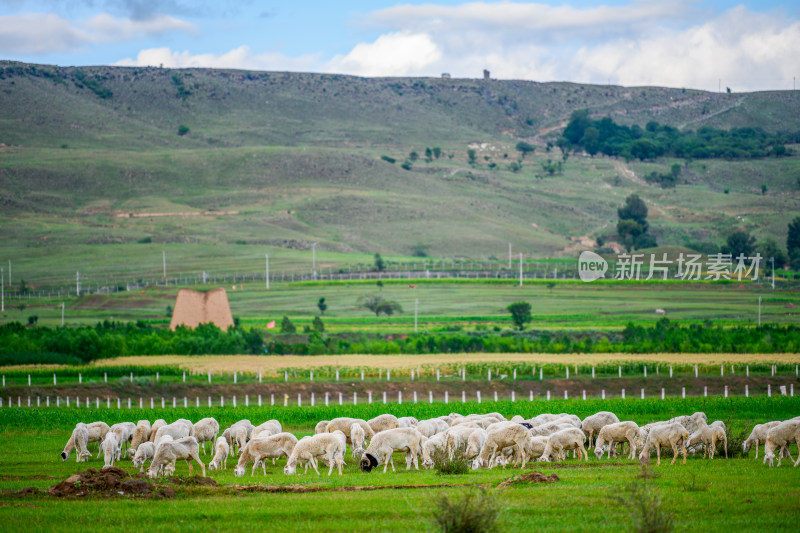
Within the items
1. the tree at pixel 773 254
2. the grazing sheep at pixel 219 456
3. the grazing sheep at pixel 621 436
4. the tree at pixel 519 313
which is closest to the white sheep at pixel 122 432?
the grazing sheep at pixel 219 456

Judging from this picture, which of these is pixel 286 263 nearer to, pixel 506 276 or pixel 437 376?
pixel 506 276

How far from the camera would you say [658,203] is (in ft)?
634

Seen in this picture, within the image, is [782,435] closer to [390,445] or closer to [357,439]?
[390,445]

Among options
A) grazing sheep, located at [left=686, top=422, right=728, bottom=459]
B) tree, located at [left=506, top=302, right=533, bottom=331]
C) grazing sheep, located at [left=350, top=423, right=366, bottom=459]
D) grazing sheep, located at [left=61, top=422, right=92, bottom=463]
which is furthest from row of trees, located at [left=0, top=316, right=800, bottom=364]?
grazing sheep, located at [left=686, top=422, right=728, bottom=459]

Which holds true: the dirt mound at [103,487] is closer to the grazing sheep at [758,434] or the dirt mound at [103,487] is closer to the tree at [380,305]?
the grazing sheep at [758,434]

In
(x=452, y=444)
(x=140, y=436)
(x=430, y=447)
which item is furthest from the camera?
(x=140, y=436)

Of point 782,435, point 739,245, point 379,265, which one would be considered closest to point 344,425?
point 782,435

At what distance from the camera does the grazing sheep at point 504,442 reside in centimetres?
2309

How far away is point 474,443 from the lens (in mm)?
23922

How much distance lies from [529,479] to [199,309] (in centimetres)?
6204

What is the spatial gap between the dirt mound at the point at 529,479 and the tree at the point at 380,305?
76.9m

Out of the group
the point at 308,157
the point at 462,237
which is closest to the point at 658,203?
the point at 462,237

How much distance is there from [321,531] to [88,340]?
5048 centimetres

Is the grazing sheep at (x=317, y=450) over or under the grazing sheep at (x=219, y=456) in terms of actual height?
over
